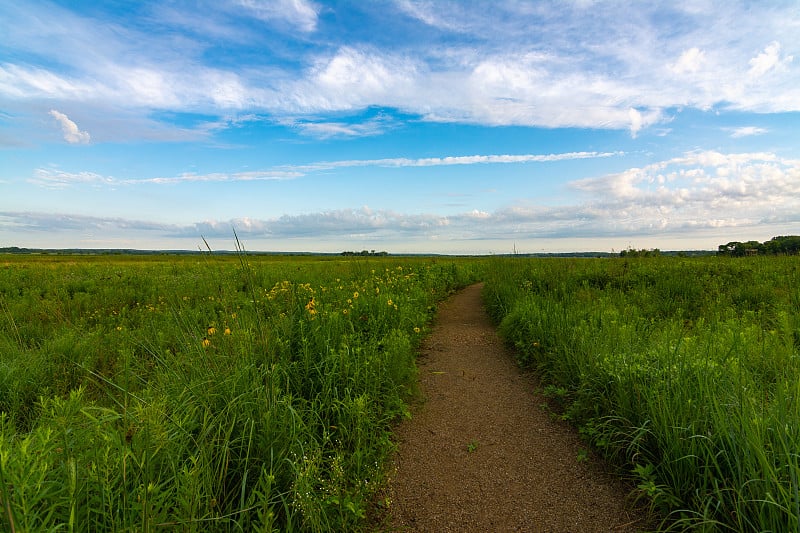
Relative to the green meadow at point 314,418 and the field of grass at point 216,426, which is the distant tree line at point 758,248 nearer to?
the green meadow at point 314,418

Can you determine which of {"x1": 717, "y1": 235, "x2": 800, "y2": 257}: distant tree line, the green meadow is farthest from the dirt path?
{"x1": 717, "y1": 235, "x2": 800, "y2": 257}: distant tree line

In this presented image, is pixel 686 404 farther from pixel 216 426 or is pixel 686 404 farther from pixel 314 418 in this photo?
pixel 216 426

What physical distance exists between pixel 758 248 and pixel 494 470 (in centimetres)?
2005

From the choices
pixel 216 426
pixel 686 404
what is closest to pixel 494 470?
pixel 686 404

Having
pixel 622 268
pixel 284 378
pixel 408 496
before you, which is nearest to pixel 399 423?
pixel 408 496

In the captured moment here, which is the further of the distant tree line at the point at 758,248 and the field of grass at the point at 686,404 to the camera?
the distant tree line at the point at 758,248

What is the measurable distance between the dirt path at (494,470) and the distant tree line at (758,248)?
17024 millimetres

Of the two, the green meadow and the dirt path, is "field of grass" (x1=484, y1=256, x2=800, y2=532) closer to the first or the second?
the green meadow

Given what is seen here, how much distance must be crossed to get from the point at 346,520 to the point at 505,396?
8.74ft

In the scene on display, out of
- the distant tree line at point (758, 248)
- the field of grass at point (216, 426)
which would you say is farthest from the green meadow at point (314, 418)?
the distant tree line at point (758, 248)

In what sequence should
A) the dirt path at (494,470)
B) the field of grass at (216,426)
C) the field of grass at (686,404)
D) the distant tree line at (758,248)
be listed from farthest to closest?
the distant tree line at (758,248) → the dirt path at (494,470) → the field of grass at (686,404) → the field of grass at (216,426)

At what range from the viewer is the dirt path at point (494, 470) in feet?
9.04

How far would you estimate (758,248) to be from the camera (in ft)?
54.2

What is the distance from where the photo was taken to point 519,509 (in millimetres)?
2852
